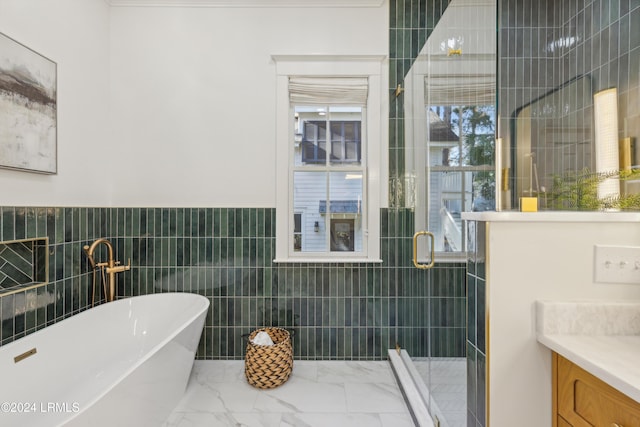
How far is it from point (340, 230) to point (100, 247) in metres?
1.89

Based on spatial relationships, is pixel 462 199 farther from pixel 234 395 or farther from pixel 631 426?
pixel 234 395

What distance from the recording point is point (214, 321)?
2.50m

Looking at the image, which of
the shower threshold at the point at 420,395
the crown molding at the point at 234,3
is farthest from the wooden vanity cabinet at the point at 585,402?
the crown molding at the point at 234,3

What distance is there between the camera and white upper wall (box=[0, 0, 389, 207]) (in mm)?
2494

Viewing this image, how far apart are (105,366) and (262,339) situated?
3.23ft

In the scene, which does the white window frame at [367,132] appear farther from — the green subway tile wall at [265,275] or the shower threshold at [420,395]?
the shower threshold at [420,395]

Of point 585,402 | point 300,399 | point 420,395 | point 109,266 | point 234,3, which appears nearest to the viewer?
point 585,402

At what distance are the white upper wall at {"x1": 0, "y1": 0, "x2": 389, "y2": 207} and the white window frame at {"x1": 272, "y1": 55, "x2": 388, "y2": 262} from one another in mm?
63

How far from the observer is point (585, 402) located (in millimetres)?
870

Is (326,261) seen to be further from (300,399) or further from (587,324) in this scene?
(587,324)

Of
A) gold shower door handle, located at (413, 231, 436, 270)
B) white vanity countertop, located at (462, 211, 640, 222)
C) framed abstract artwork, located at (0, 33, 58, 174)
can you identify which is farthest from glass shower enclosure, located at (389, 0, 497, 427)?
framed abstract artwork, located at (0, 33, 58, 174)

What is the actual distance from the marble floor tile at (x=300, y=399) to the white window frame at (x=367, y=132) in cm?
86

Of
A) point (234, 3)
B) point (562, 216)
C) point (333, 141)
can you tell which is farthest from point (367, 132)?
point (562, 216)

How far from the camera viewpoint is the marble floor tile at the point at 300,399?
5.98ft
